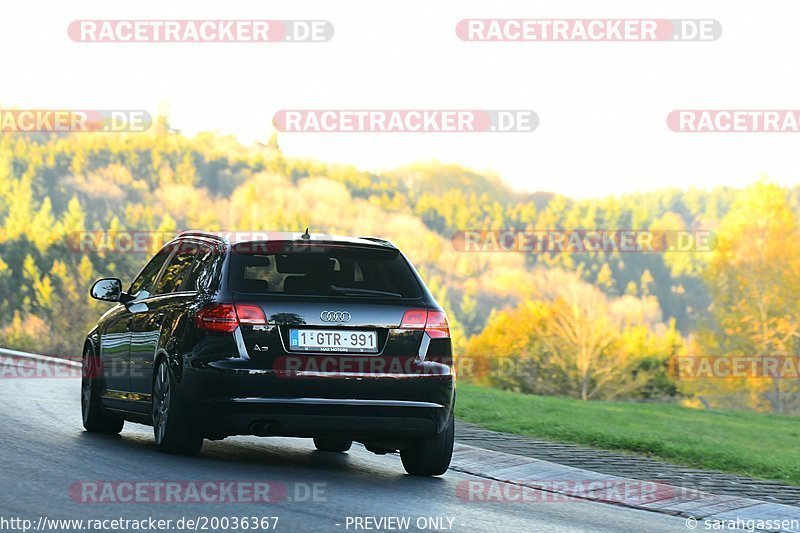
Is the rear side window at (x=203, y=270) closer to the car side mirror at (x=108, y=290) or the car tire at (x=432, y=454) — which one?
the car side mirror at (x=108, y=290)

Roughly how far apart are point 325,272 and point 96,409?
2.97 metres

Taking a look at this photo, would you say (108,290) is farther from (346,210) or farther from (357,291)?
(346,210)

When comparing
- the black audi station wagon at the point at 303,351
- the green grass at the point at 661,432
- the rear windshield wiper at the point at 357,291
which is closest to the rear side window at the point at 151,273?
the black audi station wagon at the point at 303,351

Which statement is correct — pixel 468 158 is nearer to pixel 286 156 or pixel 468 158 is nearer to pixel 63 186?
pixel 286 156

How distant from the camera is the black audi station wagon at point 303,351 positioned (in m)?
9.06

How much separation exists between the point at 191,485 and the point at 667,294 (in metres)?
120

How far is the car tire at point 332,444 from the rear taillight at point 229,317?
2571mm

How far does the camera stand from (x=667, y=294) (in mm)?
125125

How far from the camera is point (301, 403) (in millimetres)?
9047

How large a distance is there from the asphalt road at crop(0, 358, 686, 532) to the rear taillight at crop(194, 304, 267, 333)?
3.30 feet

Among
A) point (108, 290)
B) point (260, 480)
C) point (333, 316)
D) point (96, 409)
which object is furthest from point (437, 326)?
point (96, 409)

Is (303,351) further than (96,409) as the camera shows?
No

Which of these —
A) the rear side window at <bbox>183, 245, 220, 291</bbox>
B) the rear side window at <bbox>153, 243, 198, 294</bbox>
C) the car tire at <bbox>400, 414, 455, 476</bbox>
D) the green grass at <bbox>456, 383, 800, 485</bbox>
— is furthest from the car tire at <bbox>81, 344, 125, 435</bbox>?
the green grass at <bbox>456, 383, 800, 485</bbox>

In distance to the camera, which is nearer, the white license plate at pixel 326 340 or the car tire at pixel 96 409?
the white license plate at pixel 326 340
